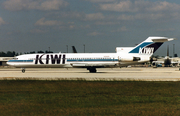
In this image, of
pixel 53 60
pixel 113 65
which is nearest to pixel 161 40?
pixel 113 65

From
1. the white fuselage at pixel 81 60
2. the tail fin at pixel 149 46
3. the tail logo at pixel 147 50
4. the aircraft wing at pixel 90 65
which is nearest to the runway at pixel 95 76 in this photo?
the aircraft wing at pixel 90 65

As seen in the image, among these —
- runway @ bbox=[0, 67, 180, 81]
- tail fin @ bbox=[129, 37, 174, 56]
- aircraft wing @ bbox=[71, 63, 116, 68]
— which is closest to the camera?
runway @ bbox=[0, 67, 180, 81]

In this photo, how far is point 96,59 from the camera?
51312 millimetres

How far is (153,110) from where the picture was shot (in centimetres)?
1262

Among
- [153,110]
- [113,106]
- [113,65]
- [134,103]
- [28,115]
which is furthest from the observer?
[113,65]

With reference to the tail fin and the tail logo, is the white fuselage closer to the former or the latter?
the tail logo

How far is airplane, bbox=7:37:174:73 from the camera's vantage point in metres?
51.0

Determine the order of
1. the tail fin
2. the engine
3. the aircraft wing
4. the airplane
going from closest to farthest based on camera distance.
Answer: the aircraft wing
the engine
the airplane
the tail fin

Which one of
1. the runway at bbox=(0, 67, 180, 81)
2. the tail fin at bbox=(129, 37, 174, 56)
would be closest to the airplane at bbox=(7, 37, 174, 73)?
the tail fin at bbox=(129, 37, 174, 56)

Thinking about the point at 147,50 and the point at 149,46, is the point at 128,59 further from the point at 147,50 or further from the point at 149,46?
the point at 149,46

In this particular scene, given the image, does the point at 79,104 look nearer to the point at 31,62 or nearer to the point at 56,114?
the point at 56,114

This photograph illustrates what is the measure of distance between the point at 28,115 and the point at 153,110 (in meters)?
6.01

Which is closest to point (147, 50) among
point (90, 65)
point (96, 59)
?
point (96, 59)

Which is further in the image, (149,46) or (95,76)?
(149,46)
